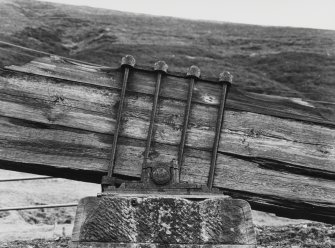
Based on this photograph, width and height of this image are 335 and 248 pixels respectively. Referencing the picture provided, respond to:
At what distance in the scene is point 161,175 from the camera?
6.64 feet

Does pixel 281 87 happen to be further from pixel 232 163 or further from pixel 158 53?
pixel 232 163

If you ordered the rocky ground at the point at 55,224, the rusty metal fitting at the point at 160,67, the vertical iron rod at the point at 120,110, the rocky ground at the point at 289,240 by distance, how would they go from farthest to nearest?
the rocky ground at the point at 55,224 → the rocky ground at the point at 289,240 → the rusty metal fitting at the point at 160,67 → the vertical iron rod at the point at 120,110

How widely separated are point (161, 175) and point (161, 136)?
1.62 ft

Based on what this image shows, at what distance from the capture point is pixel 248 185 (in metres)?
2.54

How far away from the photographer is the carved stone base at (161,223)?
1653 mm

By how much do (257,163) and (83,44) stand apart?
9.21 ft

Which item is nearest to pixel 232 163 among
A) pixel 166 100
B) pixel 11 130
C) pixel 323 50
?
pixel 166 100

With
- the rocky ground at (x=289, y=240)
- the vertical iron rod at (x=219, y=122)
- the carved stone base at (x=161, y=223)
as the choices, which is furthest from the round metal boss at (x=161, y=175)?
the rocky ground at (x=289, y=240)

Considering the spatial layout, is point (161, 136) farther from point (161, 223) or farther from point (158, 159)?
point (161, 223)

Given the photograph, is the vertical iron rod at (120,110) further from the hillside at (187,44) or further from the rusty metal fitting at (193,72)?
the hillside at (187,44)

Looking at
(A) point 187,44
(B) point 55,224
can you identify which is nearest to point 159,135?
(B) point 55,224

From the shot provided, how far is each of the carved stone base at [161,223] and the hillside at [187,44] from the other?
2.73m

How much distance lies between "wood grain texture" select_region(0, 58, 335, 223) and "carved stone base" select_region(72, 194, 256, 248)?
72 centimetres

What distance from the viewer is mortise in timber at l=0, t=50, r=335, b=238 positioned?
246 centimetres
